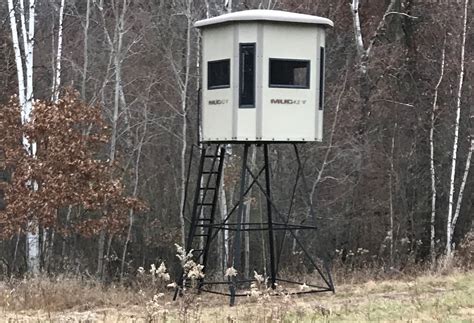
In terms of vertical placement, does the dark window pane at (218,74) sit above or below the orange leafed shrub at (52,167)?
above

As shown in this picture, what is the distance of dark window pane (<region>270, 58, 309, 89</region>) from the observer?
1220 centimetres

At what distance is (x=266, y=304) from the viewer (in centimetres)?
905

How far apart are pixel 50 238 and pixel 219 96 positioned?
700 cm

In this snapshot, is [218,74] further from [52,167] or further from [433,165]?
[433,165]

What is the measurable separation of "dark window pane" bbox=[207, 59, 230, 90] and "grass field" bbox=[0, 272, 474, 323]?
3434mm

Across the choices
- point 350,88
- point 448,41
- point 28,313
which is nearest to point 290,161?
point 350,88

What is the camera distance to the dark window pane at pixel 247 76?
12.1 m

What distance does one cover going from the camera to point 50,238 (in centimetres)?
1759

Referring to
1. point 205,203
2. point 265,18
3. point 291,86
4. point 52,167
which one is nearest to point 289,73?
point 291,86

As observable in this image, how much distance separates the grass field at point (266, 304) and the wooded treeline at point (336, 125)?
5.54 m

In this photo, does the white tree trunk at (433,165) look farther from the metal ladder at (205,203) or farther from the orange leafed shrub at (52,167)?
the orange leafed shrub at (52,167)

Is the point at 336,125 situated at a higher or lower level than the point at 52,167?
higher

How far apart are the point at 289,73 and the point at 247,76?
0.69 meters

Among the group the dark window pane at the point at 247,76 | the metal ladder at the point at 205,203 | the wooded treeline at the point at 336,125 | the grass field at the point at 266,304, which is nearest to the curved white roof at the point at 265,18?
the dark window pane at the point at 247,76
